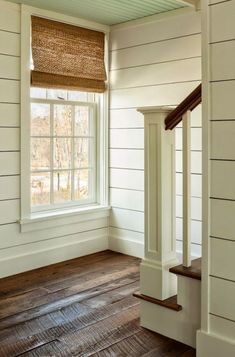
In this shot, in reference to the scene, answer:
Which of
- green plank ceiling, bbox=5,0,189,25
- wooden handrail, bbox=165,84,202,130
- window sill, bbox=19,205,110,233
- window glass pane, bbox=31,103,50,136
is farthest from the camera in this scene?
window glass pane, bbox=31,103,50,136

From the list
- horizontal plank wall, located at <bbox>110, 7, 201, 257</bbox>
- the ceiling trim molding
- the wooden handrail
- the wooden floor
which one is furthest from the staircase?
the ceiling trim molding

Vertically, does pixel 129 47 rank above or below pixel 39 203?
above

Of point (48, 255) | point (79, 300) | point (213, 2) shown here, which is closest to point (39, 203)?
point (48, 255)

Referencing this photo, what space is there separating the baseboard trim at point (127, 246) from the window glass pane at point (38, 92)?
62.1 inches

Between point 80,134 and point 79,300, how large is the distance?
1775mm

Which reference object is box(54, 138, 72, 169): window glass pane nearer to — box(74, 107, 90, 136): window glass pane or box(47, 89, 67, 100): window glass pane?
box(74, 107, 90, 136): window glass pane

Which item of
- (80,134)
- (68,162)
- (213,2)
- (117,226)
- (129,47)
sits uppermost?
(129,47)

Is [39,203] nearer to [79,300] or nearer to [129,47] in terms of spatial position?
[79,300]

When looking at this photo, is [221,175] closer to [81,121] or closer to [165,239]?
[165,239]

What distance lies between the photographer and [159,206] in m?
2.51

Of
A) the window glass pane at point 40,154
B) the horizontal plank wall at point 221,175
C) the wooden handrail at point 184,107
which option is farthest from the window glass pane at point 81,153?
the horizontal plank wall at point 221,175

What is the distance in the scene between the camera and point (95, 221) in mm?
4340

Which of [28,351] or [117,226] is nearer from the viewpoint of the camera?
[28,351]

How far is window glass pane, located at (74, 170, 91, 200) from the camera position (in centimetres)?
429
